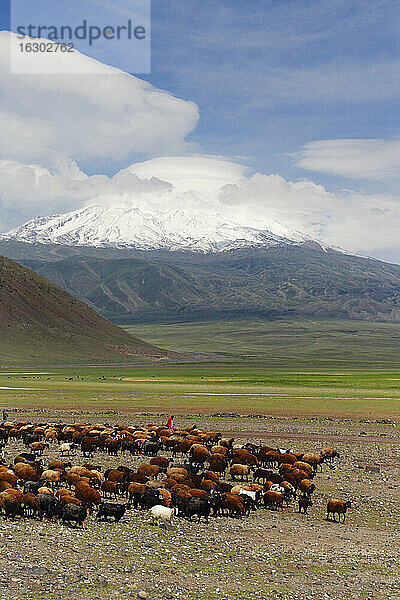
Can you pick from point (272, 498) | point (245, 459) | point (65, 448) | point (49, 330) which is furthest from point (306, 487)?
point (49, 330)

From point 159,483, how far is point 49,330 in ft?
474

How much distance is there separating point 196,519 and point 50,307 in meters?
162

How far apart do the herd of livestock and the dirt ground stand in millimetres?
526

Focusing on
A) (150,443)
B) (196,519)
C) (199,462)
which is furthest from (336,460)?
(196,519)

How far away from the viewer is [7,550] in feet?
54.1

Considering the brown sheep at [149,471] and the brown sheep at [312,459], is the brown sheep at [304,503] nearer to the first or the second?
the brown sheep at [149,471]

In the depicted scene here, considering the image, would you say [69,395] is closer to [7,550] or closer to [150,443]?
[150,443]

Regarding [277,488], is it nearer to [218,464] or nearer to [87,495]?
[218,464]

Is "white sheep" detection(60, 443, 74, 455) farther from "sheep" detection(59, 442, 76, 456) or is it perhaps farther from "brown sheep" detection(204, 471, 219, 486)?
"brown sheep" detection(204, 471, 219, 486)

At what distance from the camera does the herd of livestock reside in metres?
19.9

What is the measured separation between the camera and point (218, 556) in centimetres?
1695

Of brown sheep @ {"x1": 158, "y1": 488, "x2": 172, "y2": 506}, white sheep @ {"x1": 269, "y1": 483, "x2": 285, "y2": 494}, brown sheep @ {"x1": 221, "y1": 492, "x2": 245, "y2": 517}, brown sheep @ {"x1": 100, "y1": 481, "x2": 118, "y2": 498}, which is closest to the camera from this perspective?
brown sheep @ {"x1": 158, "y1": 488, "x2": 172, "y2": 506}

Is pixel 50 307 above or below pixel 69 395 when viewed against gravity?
above

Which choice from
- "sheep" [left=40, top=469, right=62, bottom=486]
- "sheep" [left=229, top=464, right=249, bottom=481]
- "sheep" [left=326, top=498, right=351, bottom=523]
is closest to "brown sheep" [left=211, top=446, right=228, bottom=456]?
"sheep" [left=229, top=464, right=249, bottom=481]
